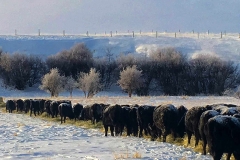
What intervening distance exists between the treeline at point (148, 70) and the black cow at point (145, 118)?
49295 mm

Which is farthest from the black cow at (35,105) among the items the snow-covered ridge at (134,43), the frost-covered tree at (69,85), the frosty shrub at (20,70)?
the snow-covered ridge at (134,43)

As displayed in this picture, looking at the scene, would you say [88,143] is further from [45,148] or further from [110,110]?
[110,110]

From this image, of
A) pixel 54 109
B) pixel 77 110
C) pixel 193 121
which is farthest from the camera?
pixel 54 109

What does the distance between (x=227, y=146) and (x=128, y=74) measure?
54.2 meters

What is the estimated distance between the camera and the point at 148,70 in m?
76.2

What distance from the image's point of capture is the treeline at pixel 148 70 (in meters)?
72.1

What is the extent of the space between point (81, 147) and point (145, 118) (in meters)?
4.01

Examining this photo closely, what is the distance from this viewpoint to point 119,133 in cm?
1789

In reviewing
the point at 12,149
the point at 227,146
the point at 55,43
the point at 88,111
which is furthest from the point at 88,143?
the point at 55,43

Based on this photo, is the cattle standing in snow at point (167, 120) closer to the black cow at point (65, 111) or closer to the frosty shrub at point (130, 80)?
the black cow at point (65, 111)

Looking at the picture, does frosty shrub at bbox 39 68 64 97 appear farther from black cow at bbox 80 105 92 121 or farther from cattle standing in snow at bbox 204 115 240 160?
cattle standing in snow at bbox 204 115 240 160

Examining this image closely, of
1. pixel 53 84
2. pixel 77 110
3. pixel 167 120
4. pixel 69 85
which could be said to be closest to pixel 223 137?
pixel 167 120

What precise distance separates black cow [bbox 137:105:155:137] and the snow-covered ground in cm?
99

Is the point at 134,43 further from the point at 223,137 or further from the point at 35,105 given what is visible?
the point at 223,137
